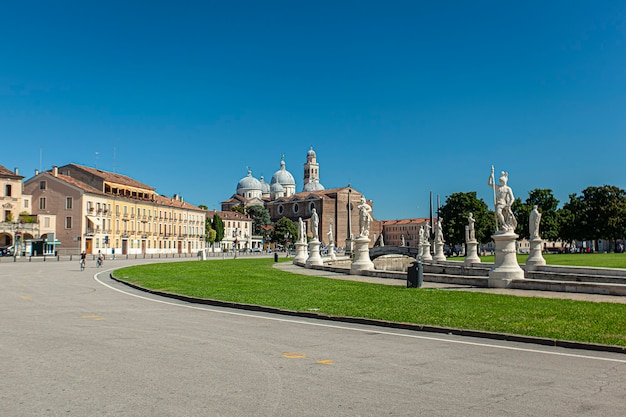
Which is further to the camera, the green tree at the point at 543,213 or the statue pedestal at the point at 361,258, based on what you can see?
the green tree at the point at 543,213

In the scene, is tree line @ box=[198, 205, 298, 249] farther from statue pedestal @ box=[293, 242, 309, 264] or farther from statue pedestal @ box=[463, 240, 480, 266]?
statue pedestal @ box=[463, 240, 480, 266]

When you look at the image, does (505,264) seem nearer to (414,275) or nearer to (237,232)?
(414,275)

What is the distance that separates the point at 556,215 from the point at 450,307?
8402 centimetres

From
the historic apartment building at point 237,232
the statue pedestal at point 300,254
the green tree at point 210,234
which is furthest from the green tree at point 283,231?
the statue pedestal at point 300,254

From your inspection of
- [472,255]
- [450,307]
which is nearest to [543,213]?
[472,255]

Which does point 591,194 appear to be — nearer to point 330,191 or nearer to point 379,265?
point 379,265

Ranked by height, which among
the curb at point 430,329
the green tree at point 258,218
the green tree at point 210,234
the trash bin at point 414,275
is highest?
the green tree at point 258,218

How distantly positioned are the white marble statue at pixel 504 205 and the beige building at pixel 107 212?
57213mm

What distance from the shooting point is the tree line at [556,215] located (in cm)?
8894

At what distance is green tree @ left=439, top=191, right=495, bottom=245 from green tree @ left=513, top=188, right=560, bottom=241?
4.42 metres

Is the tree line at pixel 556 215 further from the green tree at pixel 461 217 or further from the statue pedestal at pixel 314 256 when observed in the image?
the statue pedestal at pixel 314 256

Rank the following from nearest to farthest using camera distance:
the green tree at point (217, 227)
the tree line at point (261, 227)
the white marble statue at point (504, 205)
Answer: the white marble statue at point (504, 205)
the tree line at point (261, 227)
the green tree at point (217, 227)

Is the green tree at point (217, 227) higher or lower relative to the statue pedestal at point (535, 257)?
higher

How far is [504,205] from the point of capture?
23578 millimetres
